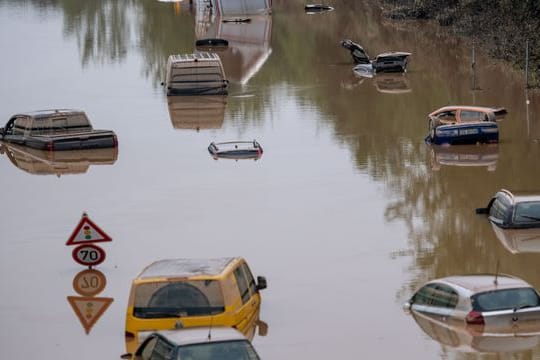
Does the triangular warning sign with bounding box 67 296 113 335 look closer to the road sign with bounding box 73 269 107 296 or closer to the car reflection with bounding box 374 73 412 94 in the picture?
the road sign with bounding box 73 269 107 296

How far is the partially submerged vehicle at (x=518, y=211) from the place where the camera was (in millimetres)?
40812

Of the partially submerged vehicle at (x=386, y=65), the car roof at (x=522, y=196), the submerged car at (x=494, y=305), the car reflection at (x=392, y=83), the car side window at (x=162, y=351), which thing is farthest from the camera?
the partially submerged vehicle at (x=386, y=65)

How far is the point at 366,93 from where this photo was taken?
77250 millimetres

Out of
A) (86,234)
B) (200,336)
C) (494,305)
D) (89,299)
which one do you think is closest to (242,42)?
(86,234)

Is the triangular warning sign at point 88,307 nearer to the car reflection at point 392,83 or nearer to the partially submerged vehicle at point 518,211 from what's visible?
the partially submerged vehicle at point 518,211

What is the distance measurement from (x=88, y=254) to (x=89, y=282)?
0.74 m

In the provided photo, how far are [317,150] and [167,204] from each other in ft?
42.3

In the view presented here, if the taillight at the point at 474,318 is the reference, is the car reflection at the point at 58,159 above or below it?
below

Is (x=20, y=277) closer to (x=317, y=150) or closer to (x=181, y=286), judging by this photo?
(x=181, y=286)

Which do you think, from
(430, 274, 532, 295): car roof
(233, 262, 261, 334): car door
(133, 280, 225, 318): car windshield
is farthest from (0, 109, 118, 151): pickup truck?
(133, 280, 225, 318): car windshield

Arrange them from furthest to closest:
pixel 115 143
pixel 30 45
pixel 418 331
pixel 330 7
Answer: pixel 330 7 < pixel 30 45 < pixel 115 143 < pixel 418 331

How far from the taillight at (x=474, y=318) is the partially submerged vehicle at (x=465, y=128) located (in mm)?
29715

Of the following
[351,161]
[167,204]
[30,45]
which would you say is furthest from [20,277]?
[30,45]

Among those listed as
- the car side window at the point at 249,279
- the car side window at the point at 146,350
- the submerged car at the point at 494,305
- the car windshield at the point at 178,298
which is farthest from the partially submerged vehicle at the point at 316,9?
the car side window at the point at 146,350
